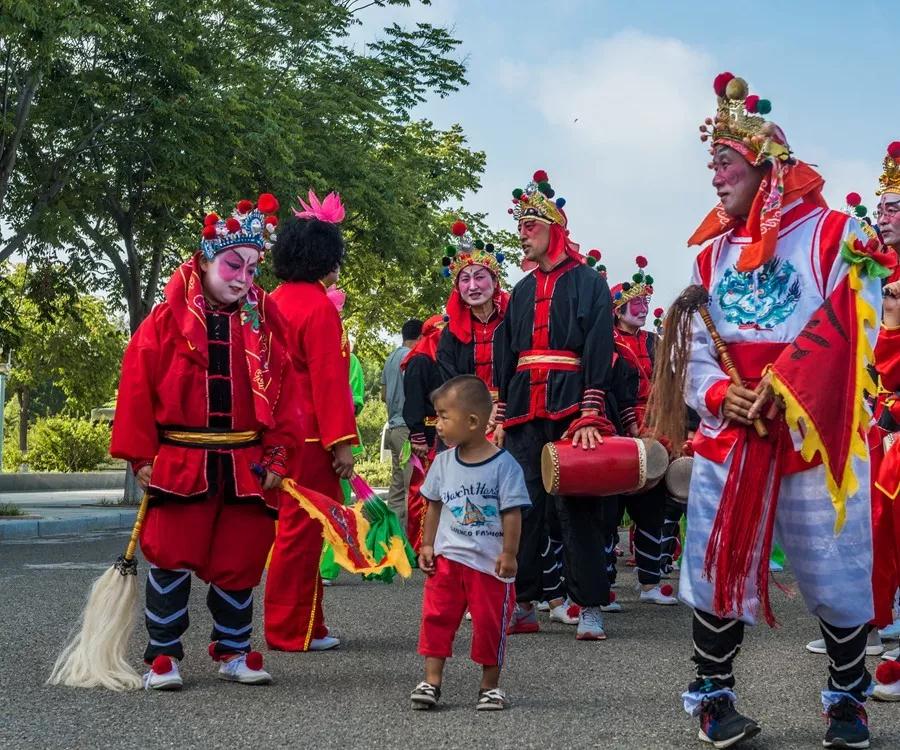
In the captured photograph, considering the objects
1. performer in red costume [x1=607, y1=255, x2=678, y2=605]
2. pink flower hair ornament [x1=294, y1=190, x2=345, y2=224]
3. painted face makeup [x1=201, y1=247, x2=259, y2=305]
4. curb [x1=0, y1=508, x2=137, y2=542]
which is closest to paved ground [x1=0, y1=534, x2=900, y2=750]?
performer in red costume [x1=607, y1=255, x2=678, y2=605]

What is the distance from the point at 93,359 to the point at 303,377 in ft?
63.3

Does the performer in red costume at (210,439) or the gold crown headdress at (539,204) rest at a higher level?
the gold crown headdress at (539,204)

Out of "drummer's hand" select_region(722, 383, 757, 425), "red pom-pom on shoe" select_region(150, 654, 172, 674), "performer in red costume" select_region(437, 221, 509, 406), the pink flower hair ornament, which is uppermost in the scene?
the pink flower hair ornament

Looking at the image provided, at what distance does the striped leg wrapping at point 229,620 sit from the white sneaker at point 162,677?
26 cm

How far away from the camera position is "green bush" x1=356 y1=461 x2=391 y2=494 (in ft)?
102

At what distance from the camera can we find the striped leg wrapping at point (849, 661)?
14.9ft

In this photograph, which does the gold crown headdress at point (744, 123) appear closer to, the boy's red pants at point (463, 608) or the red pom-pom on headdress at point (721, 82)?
the red pom-pom on headdress at point (721, 82)

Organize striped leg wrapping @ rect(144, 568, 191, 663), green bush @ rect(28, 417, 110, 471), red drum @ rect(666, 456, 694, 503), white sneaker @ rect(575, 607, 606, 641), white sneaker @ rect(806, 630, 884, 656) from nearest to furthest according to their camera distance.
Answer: striped leg wrapping @ rect(144, 568, 191, 663), white sneaker @ rect(806, 630, 884, 656), white sneaker @ rect(575, 607, 606, 641), red drum @ rect(666, 456, 694, 503), green bush @ rect(28, 417, 110, 471)

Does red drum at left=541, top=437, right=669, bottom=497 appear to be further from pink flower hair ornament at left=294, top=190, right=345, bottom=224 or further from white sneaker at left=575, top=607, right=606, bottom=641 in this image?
pink flower hair ornament at left=294, top=190, right=345, bottom=224

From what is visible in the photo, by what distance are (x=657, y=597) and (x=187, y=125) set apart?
32.7ft

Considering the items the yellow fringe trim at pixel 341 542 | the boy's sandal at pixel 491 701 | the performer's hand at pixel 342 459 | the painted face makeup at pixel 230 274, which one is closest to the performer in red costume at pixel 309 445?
the performer's hand at pixel 342 459

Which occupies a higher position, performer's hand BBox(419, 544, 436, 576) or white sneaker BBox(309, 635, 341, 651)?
performer's hand BBox(419, 544, 436, 576)

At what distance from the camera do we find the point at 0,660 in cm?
599

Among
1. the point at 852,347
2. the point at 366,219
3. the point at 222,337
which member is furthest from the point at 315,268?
the point at 366,219
